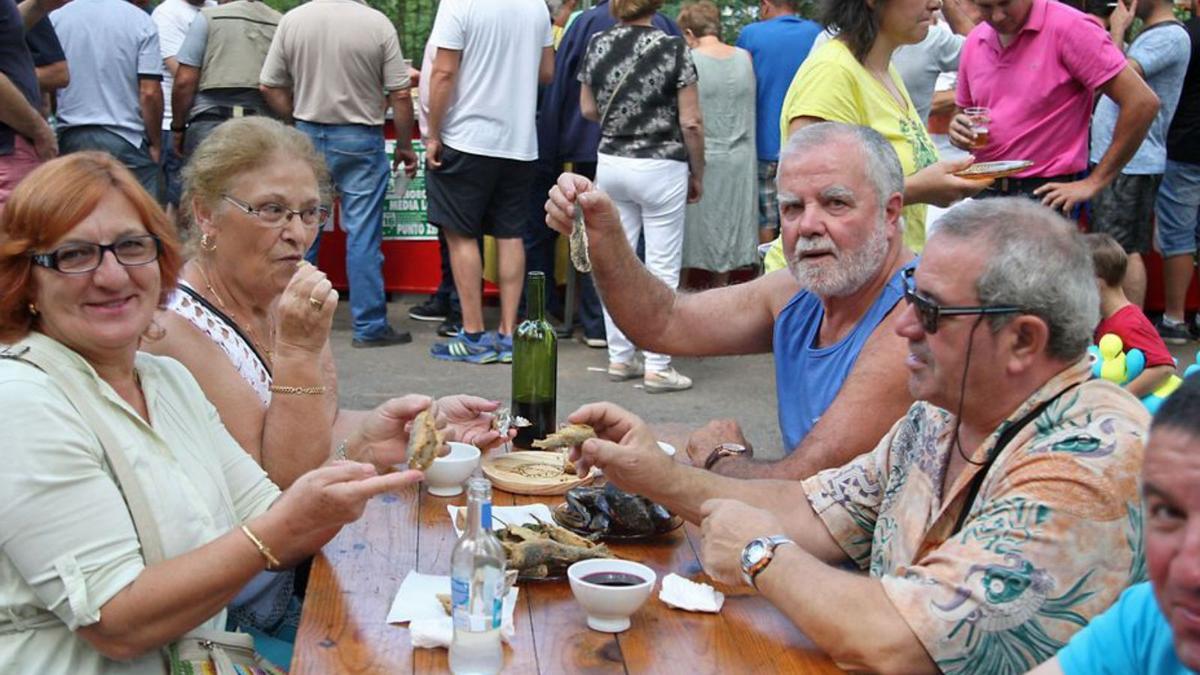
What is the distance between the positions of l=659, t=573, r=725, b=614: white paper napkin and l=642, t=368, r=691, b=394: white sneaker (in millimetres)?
4752

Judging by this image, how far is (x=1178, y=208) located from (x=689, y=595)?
721cm

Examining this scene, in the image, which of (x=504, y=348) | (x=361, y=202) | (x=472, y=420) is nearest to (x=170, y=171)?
(x=361, y=202)

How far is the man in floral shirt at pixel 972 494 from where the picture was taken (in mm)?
2098

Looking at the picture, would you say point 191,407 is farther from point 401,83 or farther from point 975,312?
point 401,83

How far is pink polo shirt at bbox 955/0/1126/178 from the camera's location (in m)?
5.23

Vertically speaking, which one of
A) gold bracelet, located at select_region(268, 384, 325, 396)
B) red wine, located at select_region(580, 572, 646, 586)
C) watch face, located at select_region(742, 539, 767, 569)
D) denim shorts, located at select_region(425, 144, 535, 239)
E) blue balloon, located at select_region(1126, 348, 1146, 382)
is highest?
watch face, located at select_region(742, 539, 767, 569)

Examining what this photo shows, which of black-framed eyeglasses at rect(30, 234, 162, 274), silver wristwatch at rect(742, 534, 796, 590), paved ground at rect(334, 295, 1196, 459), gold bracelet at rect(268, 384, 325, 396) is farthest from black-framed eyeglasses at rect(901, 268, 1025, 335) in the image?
paved ground at rect(334, 295, 1196, 459)

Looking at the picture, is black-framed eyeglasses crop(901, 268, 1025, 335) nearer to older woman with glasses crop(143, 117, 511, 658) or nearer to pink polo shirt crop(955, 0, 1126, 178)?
older woman with glasses crop(143, 117, 511, 658)

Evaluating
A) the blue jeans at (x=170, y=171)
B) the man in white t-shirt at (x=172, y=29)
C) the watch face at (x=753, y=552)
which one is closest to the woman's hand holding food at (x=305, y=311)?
the watch face at (x=753, y=552)

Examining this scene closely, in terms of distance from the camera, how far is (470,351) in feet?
25.2

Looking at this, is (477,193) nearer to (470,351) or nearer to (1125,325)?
(470,351)

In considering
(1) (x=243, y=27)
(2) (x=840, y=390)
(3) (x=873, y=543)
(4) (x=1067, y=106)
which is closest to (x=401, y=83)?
(1) (x=243, y=27)

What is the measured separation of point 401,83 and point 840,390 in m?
5.20

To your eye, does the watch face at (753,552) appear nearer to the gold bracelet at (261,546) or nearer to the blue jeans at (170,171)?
the gold bracelet at (261,546)
